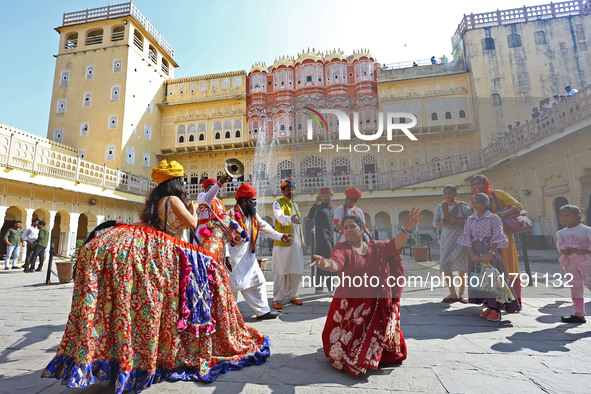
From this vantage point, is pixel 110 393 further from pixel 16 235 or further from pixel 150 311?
pixel 16 235

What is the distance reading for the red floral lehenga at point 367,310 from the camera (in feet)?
6.36

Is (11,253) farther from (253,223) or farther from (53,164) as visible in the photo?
(253,223)

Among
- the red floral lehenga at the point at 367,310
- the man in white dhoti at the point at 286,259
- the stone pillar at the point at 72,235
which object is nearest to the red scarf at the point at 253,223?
the man in white dhoti at the point at 286,259

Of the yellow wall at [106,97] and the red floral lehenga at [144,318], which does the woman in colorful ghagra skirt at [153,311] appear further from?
the yellow wall at [106,97]

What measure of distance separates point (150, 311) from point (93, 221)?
15.6 metres

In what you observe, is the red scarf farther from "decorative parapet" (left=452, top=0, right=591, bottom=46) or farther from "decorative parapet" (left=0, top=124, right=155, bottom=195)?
"decorative parapet" (left=452, top=0, right=591, bottom=46)

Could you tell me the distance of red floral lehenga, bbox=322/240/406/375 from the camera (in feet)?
6.36

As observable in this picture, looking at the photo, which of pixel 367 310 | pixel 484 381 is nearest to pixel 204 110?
pixel 367 310

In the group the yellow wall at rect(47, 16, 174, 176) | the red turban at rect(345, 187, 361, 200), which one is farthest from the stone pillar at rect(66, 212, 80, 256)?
the red turban at rect(345, 187, 361, 200)

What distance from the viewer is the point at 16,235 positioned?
8852 millimetres

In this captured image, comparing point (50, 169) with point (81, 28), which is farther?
point (81, 28)

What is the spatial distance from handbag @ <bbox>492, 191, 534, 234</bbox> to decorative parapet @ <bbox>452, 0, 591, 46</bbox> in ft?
63.6

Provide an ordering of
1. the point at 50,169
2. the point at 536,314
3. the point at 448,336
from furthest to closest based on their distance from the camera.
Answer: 1. the point at 50,169
2. the point at 536,314
3. the point at 448,336

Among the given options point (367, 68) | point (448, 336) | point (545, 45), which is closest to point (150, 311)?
point (448, 336)
